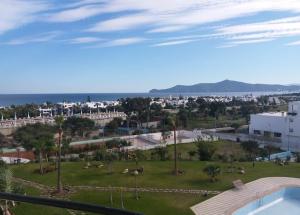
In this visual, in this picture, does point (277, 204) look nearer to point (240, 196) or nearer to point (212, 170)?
point (240, 196)

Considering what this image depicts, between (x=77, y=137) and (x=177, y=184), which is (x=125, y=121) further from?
(x=177, y=184)

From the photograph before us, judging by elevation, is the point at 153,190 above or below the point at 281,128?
below

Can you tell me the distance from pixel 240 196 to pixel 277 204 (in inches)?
98.3

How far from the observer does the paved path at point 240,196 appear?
19284 millimetres

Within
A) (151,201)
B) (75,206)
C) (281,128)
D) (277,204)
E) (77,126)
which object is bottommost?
(277,204)

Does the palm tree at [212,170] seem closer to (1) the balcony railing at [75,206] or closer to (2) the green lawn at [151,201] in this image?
(2) the green lawn at [151,201]

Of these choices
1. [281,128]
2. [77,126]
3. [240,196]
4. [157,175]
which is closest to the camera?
[240,196]

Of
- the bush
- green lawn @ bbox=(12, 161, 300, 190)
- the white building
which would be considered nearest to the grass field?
green lawn @ bbox=(12, 161, 300, 190)

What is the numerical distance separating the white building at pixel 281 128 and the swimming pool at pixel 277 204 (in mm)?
24881

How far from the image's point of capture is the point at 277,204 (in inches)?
859

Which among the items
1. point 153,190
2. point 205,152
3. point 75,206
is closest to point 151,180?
point 153,190

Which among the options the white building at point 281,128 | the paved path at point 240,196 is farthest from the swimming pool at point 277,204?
the white building at point 281,128

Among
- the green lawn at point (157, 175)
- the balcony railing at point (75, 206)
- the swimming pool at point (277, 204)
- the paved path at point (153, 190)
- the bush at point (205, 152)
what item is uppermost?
the balcony railing at point (75, 206)

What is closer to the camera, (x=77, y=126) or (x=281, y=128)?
Result: (x=281, y=128)
